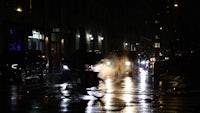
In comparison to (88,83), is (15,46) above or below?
above

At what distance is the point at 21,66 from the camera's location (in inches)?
1072

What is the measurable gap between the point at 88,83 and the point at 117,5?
60297mm

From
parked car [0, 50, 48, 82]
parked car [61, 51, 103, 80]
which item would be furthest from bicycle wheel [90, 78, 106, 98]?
parked car [0, 50, 48, 82]

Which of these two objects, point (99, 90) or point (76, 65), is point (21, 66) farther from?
point (99, 90)

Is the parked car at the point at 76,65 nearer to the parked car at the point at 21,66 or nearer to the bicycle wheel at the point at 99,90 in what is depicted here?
the bicycle wheel at the point at 99,90

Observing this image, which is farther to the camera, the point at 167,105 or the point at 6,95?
the point at 6,95

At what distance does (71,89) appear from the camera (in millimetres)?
22188

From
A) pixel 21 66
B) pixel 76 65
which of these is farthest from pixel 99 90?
pixel 21 66

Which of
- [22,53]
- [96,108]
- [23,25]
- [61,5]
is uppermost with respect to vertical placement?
[61,5]

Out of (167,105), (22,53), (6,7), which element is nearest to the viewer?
(167,105)

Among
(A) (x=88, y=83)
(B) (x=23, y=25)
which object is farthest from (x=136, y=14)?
(A) (x=88, y=83)

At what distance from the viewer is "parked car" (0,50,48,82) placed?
2700 cm

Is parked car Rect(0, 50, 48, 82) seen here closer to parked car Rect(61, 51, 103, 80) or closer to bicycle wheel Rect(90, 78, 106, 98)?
parked car Rect(61, 51, 103, 80)

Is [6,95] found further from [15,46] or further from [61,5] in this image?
[61,5]
